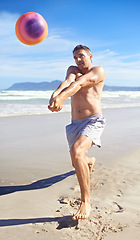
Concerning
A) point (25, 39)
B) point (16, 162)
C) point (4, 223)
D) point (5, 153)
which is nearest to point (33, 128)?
point (5, 153)

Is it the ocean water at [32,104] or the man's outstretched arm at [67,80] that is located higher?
the man's outstretched arm at [67,80]

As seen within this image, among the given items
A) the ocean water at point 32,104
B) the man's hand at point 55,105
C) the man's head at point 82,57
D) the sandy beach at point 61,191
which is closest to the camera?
the man's hand at point 55,105

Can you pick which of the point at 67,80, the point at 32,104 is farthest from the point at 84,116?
the point at 32,104

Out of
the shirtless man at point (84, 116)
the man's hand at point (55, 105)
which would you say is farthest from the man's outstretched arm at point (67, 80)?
the man's hand at point (55, 105)

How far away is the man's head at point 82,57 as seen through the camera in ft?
11.6

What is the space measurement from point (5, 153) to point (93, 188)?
2444 millimetres

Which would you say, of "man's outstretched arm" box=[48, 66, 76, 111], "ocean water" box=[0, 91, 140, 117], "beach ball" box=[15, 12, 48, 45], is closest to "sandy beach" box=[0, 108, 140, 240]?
"man's outstretched arm" box=[48, 66, 76, 111]

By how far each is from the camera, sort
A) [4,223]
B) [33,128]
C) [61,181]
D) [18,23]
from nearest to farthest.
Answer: [4,223], [61,181], [18,23], [33,128]

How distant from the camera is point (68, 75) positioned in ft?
11.8

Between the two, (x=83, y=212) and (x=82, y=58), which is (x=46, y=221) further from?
(x=82, y=58)

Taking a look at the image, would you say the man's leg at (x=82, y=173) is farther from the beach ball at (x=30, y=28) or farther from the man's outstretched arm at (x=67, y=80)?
the beach ball at (x=30, y=28)

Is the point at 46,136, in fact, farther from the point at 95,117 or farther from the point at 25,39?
the point at 95,117

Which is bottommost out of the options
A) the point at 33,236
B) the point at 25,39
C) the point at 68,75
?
the point at 33,236

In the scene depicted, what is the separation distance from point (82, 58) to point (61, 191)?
182 cm
